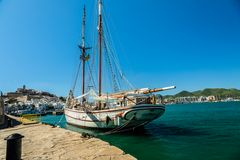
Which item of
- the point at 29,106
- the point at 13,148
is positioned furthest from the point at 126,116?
the point at 29,106

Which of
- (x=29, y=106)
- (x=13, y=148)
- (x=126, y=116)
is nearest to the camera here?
(x=13, y=148)

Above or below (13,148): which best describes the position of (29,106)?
above

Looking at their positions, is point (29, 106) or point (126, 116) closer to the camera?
point (126, 116)

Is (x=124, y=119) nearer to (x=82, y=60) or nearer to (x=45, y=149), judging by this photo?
(x=45, y=149)

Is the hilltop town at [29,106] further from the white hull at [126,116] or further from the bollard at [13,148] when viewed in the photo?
the bollard at [13,148]

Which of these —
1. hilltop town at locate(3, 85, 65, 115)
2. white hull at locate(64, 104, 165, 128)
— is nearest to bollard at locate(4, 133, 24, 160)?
Result: white hull at locate(64, 104, 165, 128)

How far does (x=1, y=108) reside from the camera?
20500 mm

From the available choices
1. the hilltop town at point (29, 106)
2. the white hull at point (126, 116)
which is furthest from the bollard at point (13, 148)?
the hilltop town at point (29, 106)

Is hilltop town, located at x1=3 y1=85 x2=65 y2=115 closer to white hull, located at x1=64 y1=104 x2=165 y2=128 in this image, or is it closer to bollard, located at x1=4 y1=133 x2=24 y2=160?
white hull, located at x1=64 y1=104 x2=165 y2=128

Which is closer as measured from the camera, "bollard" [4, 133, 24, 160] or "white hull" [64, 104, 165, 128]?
"bollard" [4, 133, 24, 160]

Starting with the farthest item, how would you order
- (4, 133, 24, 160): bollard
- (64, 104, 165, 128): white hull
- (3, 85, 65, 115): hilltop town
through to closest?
1. (3, 85, 65, 115): hilltop town
2. (64, 104, 165, 128): white hull
3. (4, 133, 24, 160): bollard

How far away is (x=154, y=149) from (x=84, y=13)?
31975 mm

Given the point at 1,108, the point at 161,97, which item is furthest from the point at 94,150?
the point at 1,108

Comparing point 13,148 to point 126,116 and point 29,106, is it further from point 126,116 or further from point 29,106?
point 29,106
